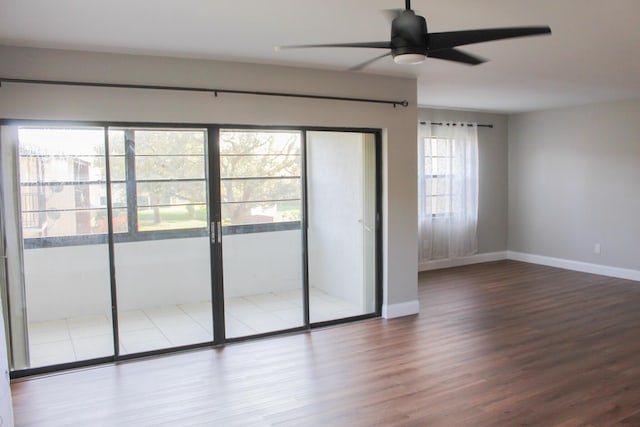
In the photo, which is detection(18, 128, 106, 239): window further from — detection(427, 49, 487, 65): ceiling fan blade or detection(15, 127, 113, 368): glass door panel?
detection(427, 49, 487, 65): ceiling fan blade

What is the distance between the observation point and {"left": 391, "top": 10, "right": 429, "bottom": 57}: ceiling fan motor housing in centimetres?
229

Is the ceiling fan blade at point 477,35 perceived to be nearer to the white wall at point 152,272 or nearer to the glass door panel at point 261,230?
the glass door panel at point 261,230

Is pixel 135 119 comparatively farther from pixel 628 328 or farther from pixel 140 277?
pixel 628 328

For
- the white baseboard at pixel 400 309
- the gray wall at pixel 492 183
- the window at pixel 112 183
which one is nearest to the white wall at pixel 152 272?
the window at pixel 112 183

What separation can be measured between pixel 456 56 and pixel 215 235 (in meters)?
2.65

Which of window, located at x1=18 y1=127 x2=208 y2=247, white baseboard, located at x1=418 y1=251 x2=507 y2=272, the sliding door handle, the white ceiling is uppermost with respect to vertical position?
the white ceiling

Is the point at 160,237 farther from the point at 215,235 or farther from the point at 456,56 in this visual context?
the point at 456,56

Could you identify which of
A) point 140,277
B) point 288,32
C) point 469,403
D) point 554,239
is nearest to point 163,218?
point 140,277

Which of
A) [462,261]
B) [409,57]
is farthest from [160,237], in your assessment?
[462,261]

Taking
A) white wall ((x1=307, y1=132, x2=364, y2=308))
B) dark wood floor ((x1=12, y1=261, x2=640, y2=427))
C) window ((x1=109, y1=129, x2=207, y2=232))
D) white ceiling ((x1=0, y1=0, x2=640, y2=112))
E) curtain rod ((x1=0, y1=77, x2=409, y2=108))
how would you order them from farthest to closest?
white wall ((x1=307, y1=132, x2=364, y2=308)), window ((x1=109, y1=129, x2=207, y2=232)), curtain rod ((x1=0, y1=77, x2=409, y2=108)), dark wood floor ((x1=12, y1=261, x2=640, y2=427)), white ceiling ((x1=0, y1=0, x2=640, y2=112))

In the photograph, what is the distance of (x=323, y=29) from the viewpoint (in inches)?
134

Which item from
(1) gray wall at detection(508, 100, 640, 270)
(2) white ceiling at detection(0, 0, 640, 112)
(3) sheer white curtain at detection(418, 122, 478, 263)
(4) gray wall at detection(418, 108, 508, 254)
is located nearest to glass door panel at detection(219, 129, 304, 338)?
(2) white ceiling at detection(0, 0, 640, 112)

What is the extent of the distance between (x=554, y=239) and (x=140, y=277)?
21.0 feet

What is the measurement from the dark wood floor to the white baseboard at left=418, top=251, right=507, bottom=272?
233cm
